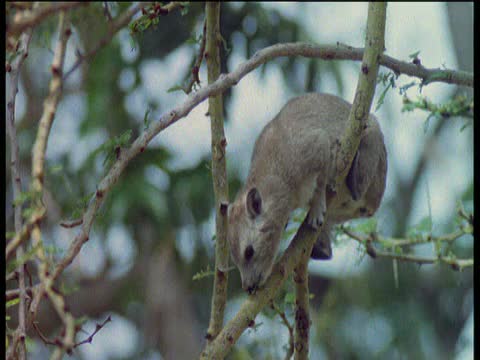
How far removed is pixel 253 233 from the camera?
19.1ft

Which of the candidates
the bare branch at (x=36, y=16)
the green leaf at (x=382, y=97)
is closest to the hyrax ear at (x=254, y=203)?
the green leaf at (x=382, y=97)

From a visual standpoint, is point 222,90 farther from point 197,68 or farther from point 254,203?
point 254,203

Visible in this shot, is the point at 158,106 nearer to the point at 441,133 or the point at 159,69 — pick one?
the point at 159,69

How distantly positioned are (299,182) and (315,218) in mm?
908

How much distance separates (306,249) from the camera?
15.0 ft

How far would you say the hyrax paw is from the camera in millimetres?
4738

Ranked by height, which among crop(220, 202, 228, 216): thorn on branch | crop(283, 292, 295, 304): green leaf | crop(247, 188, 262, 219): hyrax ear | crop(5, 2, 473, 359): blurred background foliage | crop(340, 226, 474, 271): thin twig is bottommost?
crop(5, 2, 473, 359): blurred background foliage

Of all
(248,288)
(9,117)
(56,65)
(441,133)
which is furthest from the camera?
(441,133)

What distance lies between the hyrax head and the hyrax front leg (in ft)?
1.58

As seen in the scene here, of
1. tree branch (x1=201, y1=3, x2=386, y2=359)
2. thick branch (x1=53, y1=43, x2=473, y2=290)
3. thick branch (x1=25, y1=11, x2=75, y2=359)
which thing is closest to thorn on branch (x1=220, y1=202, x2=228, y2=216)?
tree branch (x1=201, y1=3, x2=386, y2=359)

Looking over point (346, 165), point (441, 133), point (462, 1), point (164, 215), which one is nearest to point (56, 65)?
point (346, 165)

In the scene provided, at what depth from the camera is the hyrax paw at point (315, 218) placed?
4738 mm

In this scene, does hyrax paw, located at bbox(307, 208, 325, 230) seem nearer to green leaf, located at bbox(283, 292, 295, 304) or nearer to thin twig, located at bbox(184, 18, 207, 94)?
green leaf, located at bbox(283, 292, 295, 304)
